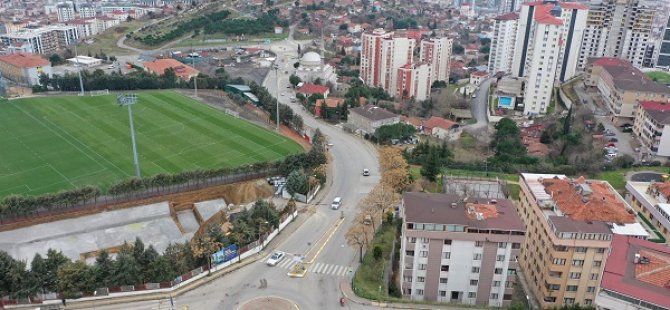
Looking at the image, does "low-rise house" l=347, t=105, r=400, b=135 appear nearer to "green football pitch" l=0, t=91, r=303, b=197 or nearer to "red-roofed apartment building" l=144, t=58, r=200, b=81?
"green football pitch" l=0, t=91, r=303, b=197

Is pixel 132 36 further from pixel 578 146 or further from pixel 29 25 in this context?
pixel 578 146

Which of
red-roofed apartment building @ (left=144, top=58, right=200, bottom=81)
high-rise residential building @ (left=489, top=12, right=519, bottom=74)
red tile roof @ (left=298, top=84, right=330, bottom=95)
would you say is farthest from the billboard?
high-rise residential building @ (left=489, top=12, right=519, bottom=74)

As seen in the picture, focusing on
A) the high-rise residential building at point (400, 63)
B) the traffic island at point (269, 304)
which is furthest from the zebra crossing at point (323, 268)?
the high-rise residential building at point (400, 63)

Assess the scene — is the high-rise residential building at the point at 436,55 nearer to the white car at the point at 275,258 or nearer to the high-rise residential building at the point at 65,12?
the white car at the point at 275,258

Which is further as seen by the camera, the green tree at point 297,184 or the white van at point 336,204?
the green tree at point 297,184

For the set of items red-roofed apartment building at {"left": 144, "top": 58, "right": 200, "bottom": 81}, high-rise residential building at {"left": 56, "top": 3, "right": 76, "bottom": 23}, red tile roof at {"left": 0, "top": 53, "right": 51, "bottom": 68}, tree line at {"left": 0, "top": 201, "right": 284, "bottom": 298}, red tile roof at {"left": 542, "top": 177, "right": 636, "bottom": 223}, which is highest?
red tile roof at {"left": 542, "top": 177, "right": 636, "bottom": 223}

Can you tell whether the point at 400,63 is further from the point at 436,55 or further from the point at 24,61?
the point at 24,61

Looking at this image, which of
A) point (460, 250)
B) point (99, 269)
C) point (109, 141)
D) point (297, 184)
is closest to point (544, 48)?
point (297, 184)
